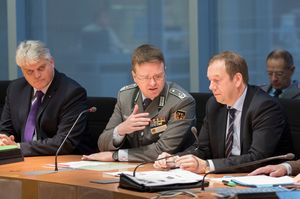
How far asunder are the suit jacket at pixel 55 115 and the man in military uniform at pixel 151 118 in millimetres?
362

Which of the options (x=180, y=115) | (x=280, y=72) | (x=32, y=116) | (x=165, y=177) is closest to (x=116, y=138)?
(x=180, y=115)

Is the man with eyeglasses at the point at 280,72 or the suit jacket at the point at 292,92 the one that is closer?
the suit jacket at the point at 292,92

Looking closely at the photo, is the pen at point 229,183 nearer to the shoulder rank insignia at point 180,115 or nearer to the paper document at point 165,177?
the paper document at point 165,177

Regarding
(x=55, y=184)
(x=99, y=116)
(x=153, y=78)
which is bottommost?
(x=55, y=184)

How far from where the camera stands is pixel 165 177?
4754 millimetres

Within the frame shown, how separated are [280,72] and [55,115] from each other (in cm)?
203

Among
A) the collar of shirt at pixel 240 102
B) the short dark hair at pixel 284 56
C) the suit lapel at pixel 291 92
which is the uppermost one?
the short dark hair at pixel 284 56

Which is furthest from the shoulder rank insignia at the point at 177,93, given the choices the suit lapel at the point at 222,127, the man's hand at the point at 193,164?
the man's hand at the point at 193,164

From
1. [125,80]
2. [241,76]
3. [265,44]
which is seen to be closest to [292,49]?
[265,44]

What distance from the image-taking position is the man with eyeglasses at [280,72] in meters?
7.01

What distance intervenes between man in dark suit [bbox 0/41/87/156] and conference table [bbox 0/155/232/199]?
509 mm

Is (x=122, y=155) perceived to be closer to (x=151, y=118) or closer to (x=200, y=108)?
(x=151, y=118)

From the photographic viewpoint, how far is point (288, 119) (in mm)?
5602

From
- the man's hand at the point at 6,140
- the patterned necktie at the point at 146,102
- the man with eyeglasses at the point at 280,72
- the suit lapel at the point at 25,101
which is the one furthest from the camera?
the man with eyeglasses at the point at 280,72
